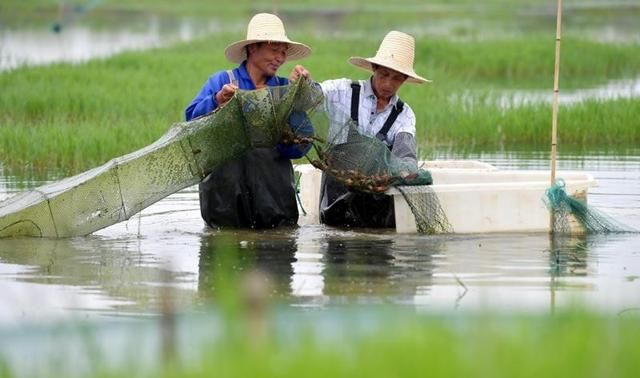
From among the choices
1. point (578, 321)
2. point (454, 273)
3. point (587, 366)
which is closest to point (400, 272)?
point (454, 273)

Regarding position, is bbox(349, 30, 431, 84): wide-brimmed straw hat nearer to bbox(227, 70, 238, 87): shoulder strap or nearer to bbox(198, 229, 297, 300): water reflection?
bbox(227, 70, 238, 87): shoulder strap

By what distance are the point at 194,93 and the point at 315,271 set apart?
7.99 metres

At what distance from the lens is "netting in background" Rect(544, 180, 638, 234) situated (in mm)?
7230

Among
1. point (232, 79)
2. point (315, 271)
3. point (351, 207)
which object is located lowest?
point (315, 271)

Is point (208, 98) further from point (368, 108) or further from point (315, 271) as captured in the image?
point (315, 271)

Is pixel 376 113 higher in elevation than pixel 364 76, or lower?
lower

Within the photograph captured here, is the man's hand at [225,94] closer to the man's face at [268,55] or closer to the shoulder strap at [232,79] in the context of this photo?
the shoulder strap at [232,79]

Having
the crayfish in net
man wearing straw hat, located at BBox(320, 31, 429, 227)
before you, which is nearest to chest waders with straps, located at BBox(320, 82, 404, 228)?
man wearing straw hat, located at BBox(320, 31, 429, 227)

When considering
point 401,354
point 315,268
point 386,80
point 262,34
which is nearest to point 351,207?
point 386,80

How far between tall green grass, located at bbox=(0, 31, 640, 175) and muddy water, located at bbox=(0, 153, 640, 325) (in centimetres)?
286

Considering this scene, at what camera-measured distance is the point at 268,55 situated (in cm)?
740

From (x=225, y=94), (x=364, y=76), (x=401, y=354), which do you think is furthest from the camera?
(x=364, y=76)

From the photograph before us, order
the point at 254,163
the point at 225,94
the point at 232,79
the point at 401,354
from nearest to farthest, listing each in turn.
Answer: the point at 401,354 < the point at 225,94 < the point at 232,79 < the point at 254,163

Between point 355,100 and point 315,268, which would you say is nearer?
point 315,268
